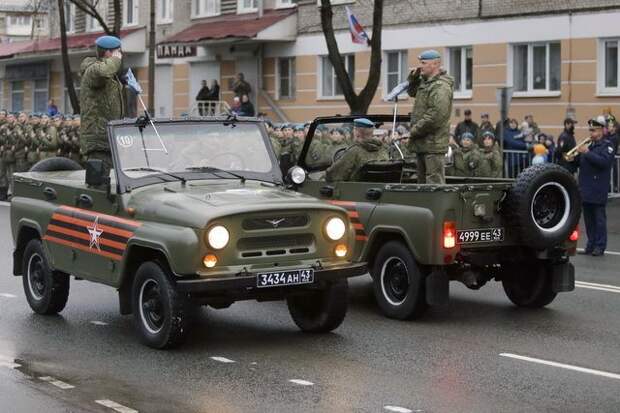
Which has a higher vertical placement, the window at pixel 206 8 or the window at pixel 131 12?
the window at pixel 131 12

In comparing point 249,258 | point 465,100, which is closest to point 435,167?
point 249,258

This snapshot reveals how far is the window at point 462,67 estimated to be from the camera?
3438cm

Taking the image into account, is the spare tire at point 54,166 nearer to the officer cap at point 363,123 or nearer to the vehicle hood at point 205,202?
the vehicle hood at point 205,202

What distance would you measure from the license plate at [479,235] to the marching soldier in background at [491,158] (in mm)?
5995

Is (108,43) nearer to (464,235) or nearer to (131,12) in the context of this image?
(464,235)

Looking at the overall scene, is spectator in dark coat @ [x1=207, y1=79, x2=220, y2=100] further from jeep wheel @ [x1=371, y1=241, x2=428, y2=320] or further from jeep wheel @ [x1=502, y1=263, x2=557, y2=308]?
jeep wheel @ [x1=371, y1=241, x2=428, y2=320]

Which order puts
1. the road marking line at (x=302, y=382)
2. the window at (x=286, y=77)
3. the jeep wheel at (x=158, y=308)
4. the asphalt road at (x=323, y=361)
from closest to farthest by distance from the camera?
the asphalt road at (x=323, y=361)
the road marking line at (x=302, y=382)
the jeep wheel at (x=158, y=308)
the window at (x=286, y=77)

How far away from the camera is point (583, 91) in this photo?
30.7 metres

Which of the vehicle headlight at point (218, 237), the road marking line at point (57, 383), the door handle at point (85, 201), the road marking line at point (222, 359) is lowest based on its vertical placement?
the road marking line at point (57, 383)

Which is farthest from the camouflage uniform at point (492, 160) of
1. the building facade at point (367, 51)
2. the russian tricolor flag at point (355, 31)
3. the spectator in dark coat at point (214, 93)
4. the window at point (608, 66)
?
the spectator in dark coat at point (214, 93)

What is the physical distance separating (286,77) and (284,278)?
105ft

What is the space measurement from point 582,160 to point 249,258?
9.13 m

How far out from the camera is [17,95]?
59.4 m

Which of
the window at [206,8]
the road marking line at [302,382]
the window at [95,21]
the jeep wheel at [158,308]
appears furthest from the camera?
the window at [95,21]
